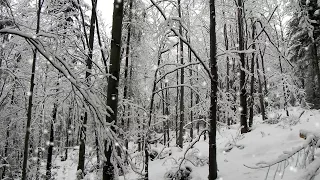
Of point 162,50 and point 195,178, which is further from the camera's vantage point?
point 162,50

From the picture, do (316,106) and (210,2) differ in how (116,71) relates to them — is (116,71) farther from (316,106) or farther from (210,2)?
(316,106)

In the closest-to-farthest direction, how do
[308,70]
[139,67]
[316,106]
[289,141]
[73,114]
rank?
[73,114], [289,141], [139,67], [316,106], [308,70]

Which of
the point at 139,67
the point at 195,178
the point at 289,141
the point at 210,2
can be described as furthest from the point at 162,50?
the point at 139,67

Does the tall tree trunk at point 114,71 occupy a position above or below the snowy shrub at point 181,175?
above

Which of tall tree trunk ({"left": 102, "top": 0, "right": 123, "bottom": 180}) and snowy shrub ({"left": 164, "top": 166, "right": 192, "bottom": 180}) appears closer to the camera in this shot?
tall tree trunk ({"left": 102, "top": 0, "right": 123, "bottom": 180})

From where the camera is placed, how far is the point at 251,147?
26.9ft

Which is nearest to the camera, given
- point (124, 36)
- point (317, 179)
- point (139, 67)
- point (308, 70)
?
point (317, 179)

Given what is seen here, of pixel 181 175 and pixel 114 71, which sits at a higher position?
pixel 114 71

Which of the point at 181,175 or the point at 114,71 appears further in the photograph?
the point at 181,175

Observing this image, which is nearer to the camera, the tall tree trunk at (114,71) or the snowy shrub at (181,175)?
the tall tree trunk at (114,71)

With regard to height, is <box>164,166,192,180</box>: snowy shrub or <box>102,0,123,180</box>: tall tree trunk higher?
<box>102,0,123,180</box>: tall tree trunk

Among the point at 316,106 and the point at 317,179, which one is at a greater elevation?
the point at 316,106

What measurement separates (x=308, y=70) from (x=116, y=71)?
76.6ft

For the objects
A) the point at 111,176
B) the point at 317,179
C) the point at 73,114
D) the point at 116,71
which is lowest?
the point at 317,179
